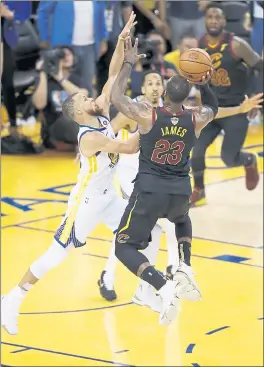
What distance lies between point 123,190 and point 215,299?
7.57 metres

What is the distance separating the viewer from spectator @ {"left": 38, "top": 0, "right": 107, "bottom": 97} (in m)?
12.1

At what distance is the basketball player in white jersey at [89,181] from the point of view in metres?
7.84

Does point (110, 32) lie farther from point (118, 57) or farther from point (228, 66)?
point (118, 57)

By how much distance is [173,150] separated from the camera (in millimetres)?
7945

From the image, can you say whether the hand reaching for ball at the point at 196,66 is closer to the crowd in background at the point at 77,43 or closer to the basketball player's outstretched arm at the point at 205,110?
the basketball player's outstretched arm at the point at 205,110

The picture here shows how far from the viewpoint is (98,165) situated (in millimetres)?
8523

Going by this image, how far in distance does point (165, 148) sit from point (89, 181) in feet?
3.01

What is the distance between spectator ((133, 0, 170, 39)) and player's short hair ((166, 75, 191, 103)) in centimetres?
2043

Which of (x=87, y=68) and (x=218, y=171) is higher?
(x=87, y=68)

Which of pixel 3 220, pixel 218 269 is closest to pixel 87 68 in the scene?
pixel 218 269

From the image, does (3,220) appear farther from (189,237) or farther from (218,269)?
(189,237)

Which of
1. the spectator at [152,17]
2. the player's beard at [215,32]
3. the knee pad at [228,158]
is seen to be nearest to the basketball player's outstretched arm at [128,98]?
the player's beard at [215,32]

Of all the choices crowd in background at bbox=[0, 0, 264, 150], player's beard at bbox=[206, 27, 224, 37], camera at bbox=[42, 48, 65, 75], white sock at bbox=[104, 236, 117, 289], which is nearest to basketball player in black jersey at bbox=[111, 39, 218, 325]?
crowd in background at bbox=[0, 0, 264, 150]

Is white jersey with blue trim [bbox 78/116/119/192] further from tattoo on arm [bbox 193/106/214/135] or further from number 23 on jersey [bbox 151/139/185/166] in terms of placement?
tattoo on arm [bbox 193/106/214/135]
